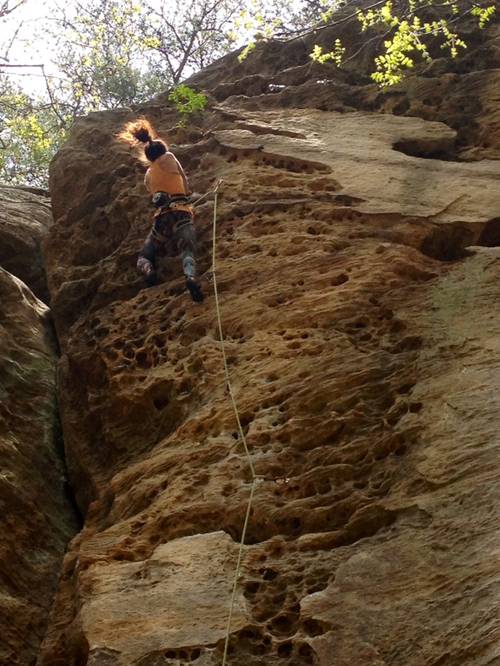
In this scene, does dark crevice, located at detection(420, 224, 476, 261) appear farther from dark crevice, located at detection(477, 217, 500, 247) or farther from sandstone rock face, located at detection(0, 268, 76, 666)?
sandstone rock face, located at detection(0, 268, 76, 666)

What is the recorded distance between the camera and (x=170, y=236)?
9797mm

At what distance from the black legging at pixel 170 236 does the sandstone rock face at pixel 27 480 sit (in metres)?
1.52

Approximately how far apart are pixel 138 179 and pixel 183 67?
1330cm

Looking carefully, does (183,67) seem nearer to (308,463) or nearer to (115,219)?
(115,219)

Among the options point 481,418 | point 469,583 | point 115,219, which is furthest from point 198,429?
point 115,219

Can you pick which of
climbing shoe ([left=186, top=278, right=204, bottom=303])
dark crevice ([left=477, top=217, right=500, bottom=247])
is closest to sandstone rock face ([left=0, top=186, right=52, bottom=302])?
climbing shoe ([left=186, top=278, right=204, bottom=303])

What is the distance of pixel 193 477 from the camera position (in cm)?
720

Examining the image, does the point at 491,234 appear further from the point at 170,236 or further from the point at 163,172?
the point at 163,172

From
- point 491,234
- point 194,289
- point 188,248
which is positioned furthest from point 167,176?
point 491,234

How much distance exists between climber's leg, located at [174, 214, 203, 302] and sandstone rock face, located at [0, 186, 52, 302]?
9.43 ft

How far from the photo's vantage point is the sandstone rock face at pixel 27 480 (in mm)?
7352

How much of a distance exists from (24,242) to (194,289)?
158 inches

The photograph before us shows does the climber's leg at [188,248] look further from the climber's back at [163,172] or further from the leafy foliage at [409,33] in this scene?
the leafy foliage at [409,33]

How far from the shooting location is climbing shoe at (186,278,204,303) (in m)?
8.87
